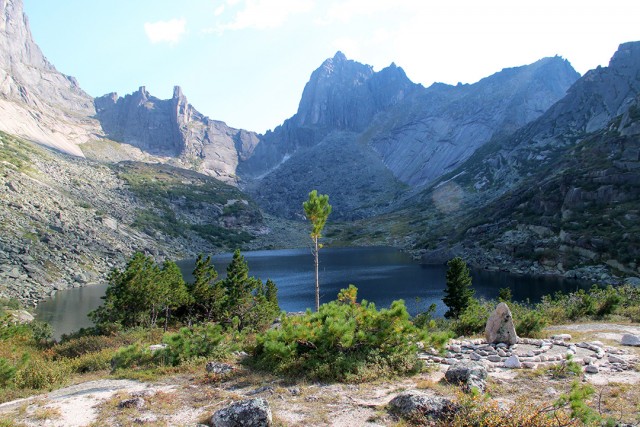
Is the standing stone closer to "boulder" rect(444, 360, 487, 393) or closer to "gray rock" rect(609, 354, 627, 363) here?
"gray rock" rect(609, 354, 627, 363)

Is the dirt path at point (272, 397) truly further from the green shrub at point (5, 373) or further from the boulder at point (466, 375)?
the green shrub at point (5, 373)

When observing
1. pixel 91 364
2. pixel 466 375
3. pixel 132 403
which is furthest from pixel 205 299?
pixel 466 375

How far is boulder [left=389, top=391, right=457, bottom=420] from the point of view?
1025 centimetres

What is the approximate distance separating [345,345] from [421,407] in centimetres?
447

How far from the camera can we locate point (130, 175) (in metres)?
200

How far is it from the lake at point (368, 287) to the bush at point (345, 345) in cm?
4108

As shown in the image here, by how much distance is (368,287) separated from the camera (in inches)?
3066

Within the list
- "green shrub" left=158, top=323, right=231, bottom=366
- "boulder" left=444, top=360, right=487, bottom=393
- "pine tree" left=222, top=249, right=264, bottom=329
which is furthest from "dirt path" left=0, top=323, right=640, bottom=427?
"pine tree" left=222, top=249, right=264, bottom=329

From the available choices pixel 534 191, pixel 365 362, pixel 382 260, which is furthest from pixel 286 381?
pixel 534 191

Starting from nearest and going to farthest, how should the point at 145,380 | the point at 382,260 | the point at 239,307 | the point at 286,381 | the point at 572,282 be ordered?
the point at 286,381 → the point at 145,380 → the point at 239,307 → the point at 572,282 → the point at 382,260

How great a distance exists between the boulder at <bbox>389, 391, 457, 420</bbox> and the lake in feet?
148

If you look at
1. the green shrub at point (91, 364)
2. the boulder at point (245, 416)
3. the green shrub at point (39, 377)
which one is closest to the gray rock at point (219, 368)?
the boulder at point (245, 416)

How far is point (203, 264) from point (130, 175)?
180742 mm

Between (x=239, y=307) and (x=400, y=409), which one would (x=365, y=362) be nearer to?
(x=400, y=409)
